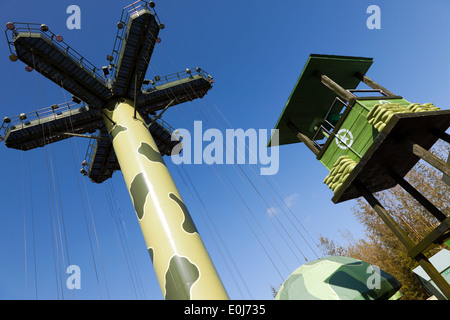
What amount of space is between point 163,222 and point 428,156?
23.7 ft

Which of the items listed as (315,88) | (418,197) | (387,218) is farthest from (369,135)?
(315,88)

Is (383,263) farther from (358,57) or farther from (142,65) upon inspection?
(142,65)

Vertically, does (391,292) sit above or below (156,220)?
below

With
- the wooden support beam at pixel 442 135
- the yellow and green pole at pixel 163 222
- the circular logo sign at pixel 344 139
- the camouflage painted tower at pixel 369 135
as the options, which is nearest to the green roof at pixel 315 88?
the camouflage painted tower at pixel 369 135

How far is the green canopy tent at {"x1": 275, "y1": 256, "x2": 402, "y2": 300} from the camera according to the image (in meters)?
8.79

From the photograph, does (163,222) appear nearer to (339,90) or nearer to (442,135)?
(339,90)

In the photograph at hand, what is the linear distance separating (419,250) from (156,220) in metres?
7.14

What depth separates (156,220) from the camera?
8.52m

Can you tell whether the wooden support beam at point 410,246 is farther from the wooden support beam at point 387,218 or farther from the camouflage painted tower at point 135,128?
the camouflage painted tower at point 135,128

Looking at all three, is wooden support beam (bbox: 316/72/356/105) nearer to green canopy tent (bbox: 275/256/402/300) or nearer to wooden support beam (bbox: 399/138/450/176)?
wooden support beam (bbox: 399/138/450/176)

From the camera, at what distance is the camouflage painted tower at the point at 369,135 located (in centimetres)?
591

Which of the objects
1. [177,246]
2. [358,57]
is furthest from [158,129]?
[358,57]

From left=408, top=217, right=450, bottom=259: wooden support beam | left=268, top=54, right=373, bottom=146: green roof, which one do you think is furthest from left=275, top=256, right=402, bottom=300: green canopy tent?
left=268, top=54, right=373, bottom=146: green roof
